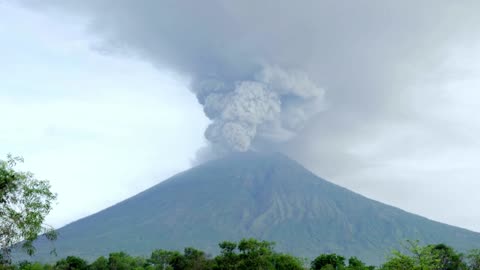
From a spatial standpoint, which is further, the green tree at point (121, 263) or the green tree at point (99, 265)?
the green tree at point (121, 263)

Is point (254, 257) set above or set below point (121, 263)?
above

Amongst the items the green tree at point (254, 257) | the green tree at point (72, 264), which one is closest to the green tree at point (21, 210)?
the green tree at point (254, 257)

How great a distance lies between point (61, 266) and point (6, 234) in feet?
167

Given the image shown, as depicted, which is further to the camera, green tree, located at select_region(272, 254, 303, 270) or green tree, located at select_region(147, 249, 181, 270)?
green tree, located at select_region(147, 249, 181, 270)

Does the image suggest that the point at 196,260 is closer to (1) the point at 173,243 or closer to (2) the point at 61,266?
(2) the point at 61,266

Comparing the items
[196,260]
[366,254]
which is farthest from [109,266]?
[366,254]

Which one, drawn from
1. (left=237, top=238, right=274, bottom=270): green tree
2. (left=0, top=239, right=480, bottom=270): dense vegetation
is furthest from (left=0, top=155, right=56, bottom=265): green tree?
(left=237, top=238, right=274, bottom=270): green tree

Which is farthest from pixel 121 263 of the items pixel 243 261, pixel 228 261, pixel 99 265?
pixel 243 261

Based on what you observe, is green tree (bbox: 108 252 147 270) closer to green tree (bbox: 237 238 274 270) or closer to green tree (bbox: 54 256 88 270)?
green tree (bbox: 54 256 88 270)

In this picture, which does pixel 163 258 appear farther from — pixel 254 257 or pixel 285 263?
pixel 285 263

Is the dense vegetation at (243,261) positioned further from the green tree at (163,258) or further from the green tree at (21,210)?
the green tree at (21,210)

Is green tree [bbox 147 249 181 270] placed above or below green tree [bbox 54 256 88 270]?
above

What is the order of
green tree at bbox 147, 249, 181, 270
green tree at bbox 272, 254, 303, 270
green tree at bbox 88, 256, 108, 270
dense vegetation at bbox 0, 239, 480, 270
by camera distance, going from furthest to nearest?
green tree at bbox 147, 249, 181, 270, green tree at bbox 88, 256, 108, 270, green tree at bbox 272, 254, 303, 270, dense vegetation at bbox 0, 239, 480, 270

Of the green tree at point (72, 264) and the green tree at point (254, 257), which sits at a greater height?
the green tree at point (254, 257)
